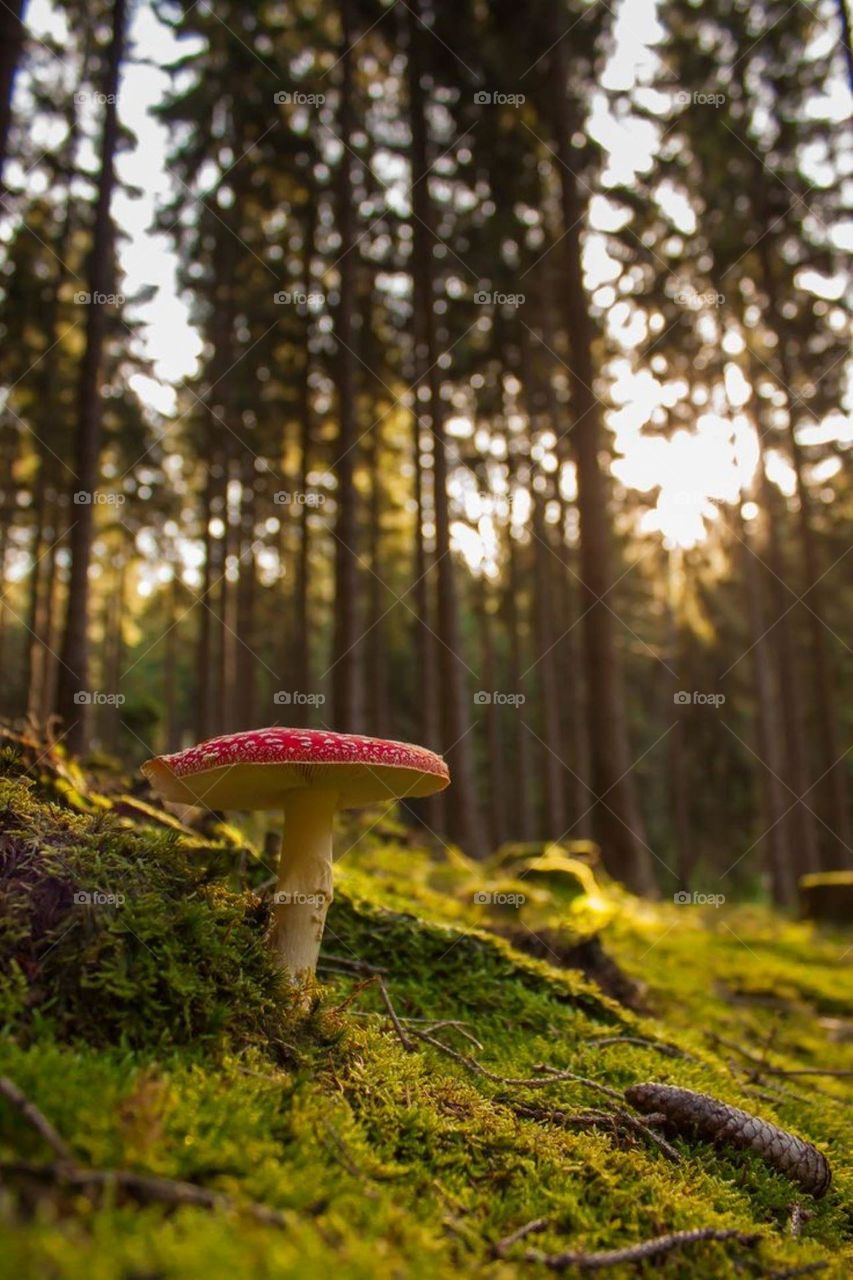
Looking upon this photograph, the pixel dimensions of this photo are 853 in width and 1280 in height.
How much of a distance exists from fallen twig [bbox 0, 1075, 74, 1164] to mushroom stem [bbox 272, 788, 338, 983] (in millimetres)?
1183

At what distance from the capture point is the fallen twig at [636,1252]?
1.87 m

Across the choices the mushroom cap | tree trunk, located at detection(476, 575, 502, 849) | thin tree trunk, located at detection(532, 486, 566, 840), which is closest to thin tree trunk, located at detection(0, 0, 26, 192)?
the mushroom cap

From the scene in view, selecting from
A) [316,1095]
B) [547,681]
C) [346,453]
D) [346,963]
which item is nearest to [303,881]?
[316,1095]

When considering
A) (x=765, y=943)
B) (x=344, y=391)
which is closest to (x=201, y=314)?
(x=344, y=391)

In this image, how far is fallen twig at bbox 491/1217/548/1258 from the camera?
6.13 ft

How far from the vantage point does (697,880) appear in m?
29.8

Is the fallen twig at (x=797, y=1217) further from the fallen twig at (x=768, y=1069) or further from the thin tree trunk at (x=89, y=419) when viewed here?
the thin tree trunk at (x=89, y=419)

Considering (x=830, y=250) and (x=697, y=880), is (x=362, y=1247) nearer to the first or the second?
(x=830, y=250)

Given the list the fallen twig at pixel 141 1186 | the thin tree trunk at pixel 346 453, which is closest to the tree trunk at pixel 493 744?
the thin tree trunk at pixel 346 453

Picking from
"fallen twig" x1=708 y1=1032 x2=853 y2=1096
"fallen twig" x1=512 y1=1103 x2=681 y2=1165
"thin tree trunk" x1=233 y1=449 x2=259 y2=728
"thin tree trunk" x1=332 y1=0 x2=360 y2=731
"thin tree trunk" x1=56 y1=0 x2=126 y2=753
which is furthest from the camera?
"thin tree trunk" x1=233 y1=449 x2=259 y2=728

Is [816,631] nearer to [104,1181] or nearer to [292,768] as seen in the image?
[292,768]

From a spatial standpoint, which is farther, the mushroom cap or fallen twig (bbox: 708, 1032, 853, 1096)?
fallen twig (bbox: 708, 1032, 853, 1096)

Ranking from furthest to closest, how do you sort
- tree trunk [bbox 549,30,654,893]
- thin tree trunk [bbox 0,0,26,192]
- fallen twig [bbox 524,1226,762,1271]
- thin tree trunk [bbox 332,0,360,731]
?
thin tree trunk [bbox 332,0,360,731] → tree trunk [bbox 549,30,654,893] → thin tree trunk [bbox 0,0,26,192] → fallen twig [bbox 524,1226,762,1271]

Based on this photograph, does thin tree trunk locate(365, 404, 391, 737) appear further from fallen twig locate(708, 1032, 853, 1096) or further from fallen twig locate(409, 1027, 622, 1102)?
fallen twig locate(409, 1027, 622, 1102)
